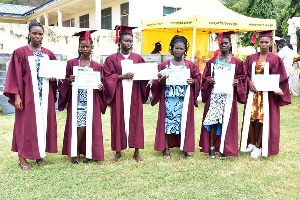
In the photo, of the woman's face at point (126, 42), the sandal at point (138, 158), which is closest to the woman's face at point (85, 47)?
the woman's face at point (126, 42)

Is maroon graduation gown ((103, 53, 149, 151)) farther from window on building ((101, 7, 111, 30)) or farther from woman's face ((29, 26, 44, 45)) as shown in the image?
window on building ((101, 7, 111, 30))

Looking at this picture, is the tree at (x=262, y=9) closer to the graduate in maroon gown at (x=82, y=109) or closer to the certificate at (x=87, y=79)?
the graduate in maroon gown at (x=82, y=109)

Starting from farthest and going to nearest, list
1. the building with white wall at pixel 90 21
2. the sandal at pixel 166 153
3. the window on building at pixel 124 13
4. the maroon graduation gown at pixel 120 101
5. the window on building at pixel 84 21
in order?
the window on building at pixel 84 21 < the window on building at pixel 124 13 < the building with white wall at pixel 90 21 < the sandal at pixel 166 153 < the maroon graduation gown at pixel 120 101

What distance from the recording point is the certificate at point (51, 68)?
14.0 ft

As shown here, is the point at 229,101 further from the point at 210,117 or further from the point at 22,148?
the point at 22,148

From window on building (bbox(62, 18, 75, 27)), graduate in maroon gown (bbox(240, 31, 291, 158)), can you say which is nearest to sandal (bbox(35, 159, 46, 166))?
graduate in maroon gown (bbox(240, 31, 291, 158))

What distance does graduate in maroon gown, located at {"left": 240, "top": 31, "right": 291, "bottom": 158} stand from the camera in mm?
4812

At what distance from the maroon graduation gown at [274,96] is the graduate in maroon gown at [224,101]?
0.26m

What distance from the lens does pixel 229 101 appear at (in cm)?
483

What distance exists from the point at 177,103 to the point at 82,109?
143cm

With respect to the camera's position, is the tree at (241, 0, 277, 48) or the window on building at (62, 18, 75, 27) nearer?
the tree at (241, 0, 277, 48)

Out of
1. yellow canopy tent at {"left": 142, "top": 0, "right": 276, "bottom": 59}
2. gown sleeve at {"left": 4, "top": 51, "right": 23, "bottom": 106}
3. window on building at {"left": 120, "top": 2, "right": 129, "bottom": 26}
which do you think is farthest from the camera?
window on building at {"left": 120, "top": 2, "right": 129, "bottom": 26}

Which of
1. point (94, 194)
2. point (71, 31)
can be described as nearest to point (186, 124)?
point (94, 194)

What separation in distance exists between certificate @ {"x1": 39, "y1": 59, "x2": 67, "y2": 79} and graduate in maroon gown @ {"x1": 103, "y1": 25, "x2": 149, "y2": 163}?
24.9 inches
